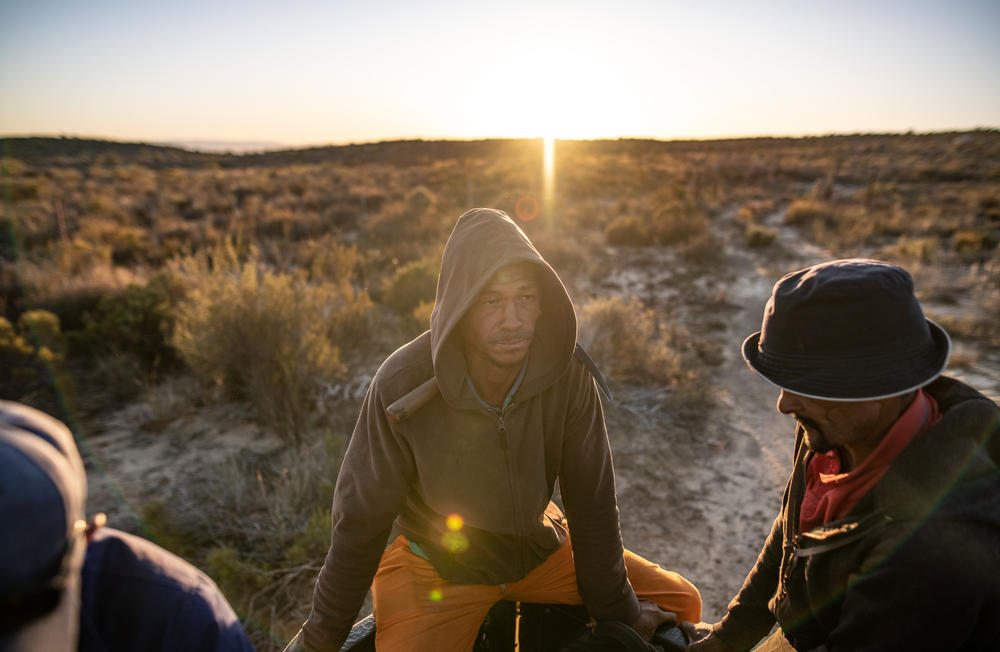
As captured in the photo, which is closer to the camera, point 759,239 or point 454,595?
point 454,595

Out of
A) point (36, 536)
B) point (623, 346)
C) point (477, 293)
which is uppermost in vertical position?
point (477, 293)

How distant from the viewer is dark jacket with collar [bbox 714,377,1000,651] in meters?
1.04

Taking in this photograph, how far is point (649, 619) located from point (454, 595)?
87 cm

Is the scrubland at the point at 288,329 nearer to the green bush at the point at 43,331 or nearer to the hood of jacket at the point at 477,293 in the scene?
the green bush at the point at 43,331

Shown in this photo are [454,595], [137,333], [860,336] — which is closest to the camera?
[860,336]

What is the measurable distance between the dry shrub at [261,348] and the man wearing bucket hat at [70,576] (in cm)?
368

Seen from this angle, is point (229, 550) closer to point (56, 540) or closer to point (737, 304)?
point (56, 540)

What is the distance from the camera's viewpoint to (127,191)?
21.7 meters

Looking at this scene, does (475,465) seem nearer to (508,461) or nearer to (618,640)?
(508,461)

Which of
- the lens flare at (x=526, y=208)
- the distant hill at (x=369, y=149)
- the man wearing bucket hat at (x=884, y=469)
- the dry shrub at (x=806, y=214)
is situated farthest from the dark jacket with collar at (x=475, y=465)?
the distant hill at (x=369, y=149)

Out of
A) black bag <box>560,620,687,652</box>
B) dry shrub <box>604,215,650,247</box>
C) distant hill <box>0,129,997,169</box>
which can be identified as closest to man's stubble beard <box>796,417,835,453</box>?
black bag <box>560,620,687,652</box>

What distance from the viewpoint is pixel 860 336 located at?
3.92 ft

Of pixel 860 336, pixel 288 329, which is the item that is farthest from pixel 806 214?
pixel 860 336

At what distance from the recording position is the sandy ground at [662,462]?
11.8 ft
